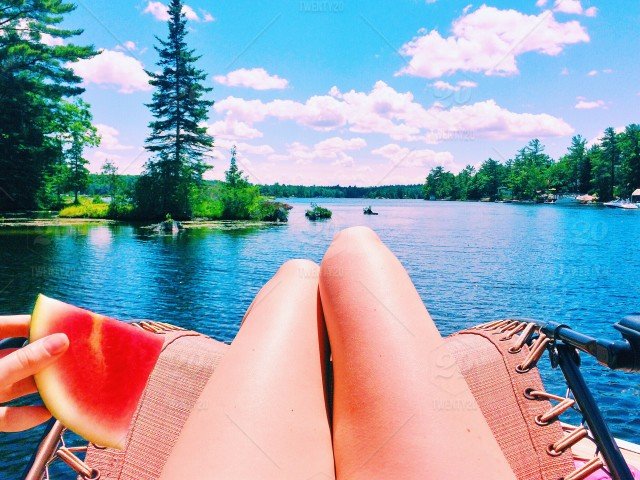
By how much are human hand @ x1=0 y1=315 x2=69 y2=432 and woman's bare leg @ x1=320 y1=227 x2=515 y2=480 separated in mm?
744

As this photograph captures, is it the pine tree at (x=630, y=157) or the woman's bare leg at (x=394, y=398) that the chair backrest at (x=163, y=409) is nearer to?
the woman's bare leg at (x=394, y=398)

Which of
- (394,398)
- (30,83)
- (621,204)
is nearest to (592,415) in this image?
(394,398)

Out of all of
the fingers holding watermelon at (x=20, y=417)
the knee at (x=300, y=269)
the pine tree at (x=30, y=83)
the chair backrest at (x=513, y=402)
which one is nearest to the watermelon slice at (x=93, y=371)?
the fingers holding watermelon at (x=20, y=417)

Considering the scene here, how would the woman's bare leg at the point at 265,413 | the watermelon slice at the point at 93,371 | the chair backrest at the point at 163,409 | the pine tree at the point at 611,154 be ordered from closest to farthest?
1. the watermelon slice at the point at 93,371
2. the woman's bare leg at the point at 265,413
3. the chair backrest at the point at 163,409
4. the pine tree at the point at 611,154

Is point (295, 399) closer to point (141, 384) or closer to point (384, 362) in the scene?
point (384, 362)

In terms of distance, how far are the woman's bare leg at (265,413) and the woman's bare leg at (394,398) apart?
74mm

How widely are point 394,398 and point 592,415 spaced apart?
692 mm

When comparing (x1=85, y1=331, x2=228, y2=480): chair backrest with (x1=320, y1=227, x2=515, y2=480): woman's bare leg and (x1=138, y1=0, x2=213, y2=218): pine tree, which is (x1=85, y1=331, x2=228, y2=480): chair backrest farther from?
(x1=138, y1=0, x2=213, y2=218): pine tree

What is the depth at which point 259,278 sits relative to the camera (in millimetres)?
21766

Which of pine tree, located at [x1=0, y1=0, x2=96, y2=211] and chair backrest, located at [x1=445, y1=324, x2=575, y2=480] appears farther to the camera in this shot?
pine tree, located at [x1=0, y1=0, x2=96, y2=211]

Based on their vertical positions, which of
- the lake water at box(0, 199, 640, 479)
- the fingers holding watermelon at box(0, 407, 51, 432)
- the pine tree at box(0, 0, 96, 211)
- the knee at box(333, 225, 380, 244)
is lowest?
the lake water at box(0, 199, 640, 479)

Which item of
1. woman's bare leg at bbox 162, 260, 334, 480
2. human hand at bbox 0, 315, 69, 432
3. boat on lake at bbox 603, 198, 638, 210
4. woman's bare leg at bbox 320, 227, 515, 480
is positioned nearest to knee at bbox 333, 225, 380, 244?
woman's bare leg at bbox 320, 227, 515, 480

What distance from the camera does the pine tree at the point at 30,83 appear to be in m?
34.7

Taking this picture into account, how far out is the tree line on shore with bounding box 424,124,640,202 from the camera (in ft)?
328
